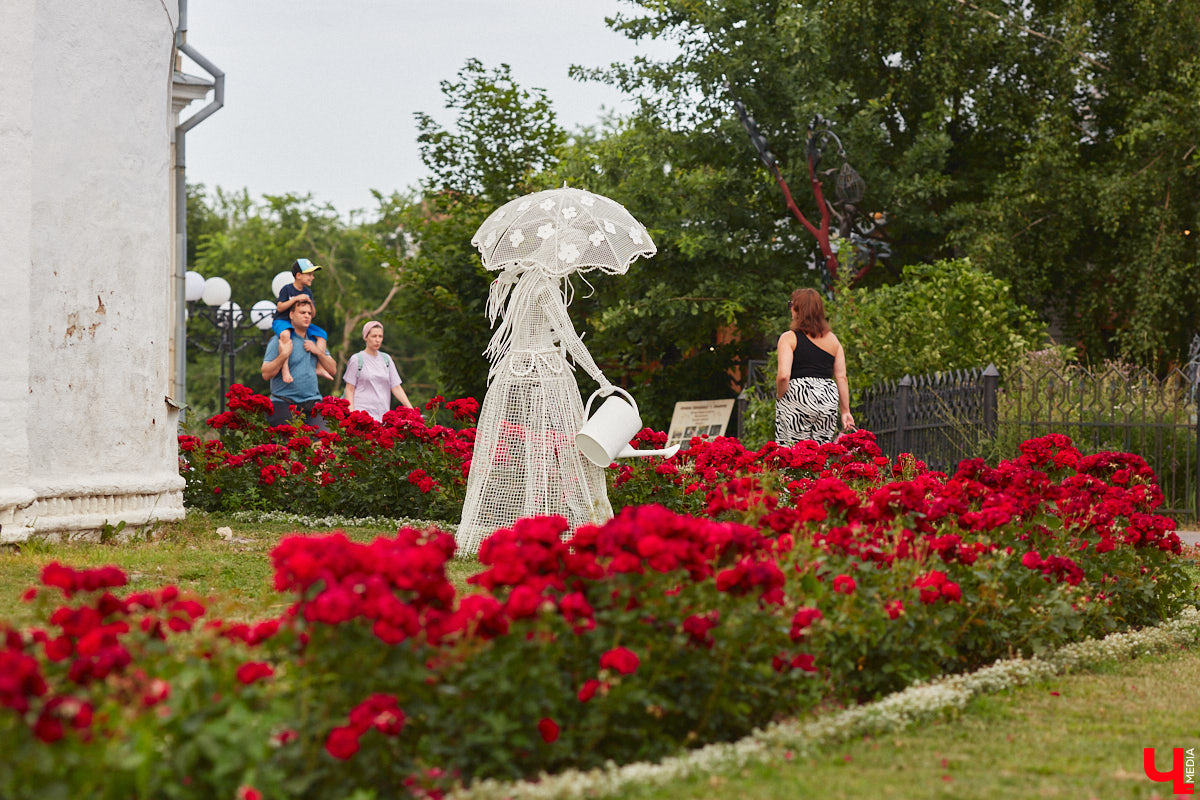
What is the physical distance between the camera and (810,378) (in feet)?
29.8

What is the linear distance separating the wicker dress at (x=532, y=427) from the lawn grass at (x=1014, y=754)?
343 cm

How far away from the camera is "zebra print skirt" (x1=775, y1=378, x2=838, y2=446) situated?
9.06 m

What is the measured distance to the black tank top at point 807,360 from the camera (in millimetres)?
9086

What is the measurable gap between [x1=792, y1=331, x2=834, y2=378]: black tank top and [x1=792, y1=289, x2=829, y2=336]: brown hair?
0.23 feet

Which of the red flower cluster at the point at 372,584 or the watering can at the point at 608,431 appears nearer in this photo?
the red flower cluster at the point at 372,584

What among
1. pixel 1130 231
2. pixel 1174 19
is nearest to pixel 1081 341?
pixel 1130 231

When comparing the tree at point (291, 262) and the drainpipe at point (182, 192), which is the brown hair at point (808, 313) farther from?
the tree at point (291, 262)

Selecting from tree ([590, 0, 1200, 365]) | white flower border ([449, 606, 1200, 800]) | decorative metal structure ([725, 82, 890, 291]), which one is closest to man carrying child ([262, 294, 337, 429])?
→ decorative metal structure ([725, 82, 890, 291])

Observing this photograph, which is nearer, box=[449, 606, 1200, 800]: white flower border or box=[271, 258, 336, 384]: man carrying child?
box=[449, 606, 1200, 800]: white flower border

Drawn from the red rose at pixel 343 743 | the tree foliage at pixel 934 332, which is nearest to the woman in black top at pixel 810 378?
the tree foliage at pixel 934 332

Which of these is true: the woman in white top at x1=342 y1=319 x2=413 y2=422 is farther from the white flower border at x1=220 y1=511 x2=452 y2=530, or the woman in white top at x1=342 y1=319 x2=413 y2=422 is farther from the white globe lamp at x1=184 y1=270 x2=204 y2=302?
the white globe lamp at x1=184 y1=270 x2=204 y2=302

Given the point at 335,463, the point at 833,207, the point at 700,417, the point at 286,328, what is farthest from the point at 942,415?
the point at 700,417

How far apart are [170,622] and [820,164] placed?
18056 millimetres
